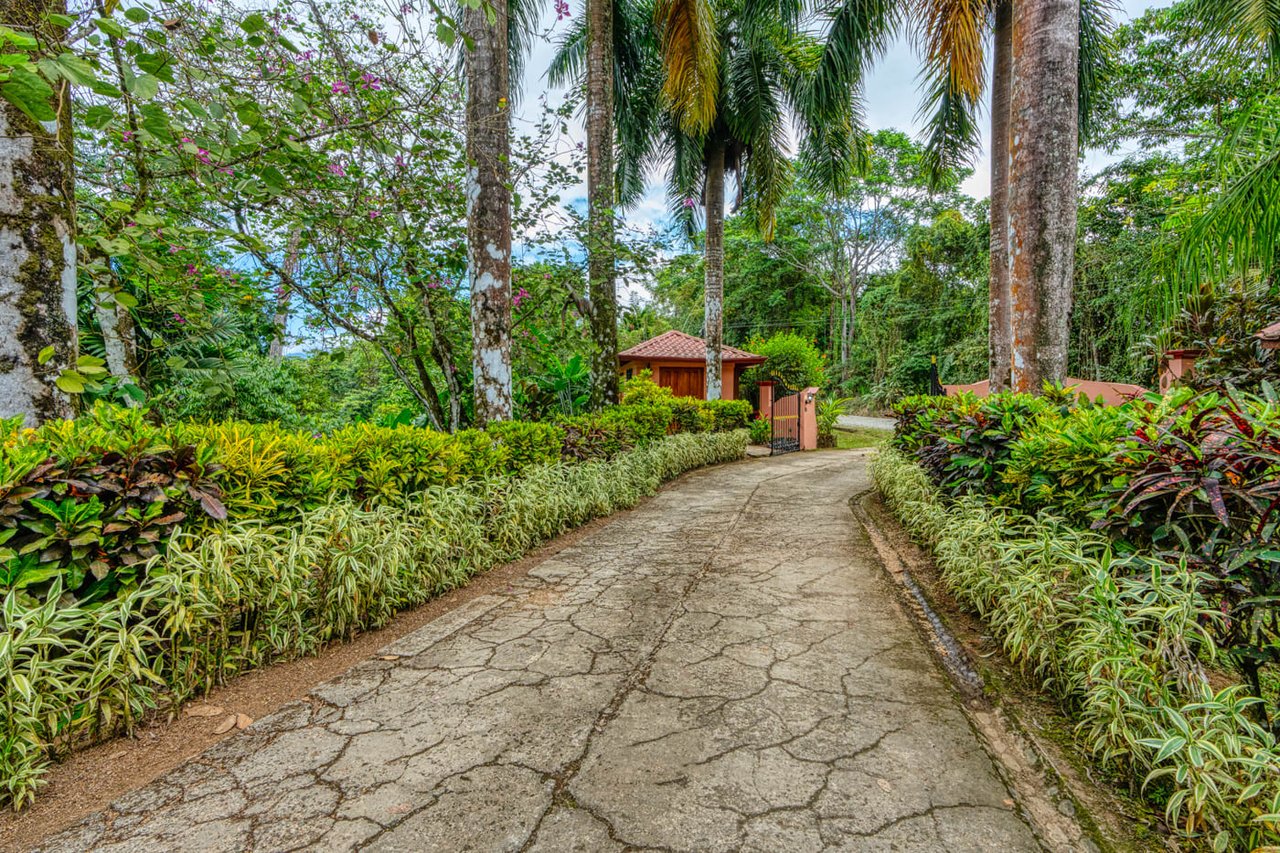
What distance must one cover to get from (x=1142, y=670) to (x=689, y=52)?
10155 millimetres

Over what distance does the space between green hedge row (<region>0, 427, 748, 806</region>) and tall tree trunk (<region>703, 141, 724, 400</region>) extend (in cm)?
923

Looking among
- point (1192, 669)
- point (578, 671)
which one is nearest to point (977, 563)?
point (1192, 669)

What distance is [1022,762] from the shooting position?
2.06 meters

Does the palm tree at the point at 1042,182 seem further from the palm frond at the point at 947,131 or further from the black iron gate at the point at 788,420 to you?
the black iron gate at the point at 788,420

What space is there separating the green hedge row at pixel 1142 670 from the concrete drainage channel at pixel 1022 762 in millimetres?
195

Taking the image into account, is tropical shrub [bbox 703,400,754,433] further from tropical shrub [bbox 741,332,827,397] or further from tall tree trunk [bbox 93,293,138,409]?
tall tree trunk [bbox 93,293,138,409]

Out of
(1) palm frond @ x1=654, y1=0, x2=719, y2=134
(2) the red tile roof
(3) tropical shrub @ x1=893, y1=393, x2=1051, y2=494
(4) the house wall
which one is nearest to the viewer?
(3) tropical shrub @ x1=893, y1=393, x2=1051, y2=494

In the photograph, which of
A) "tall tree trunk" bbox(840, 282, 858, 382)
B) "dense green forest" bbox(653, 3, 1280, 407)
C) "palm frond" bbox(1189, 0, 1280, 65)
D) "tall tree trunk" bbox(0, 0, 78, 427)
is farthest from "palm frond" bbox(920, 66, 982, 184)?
"tall tree trunk" bbox(840, 282, 858, 382)

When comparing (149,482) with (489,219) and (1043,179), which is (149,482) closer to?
(489,219)

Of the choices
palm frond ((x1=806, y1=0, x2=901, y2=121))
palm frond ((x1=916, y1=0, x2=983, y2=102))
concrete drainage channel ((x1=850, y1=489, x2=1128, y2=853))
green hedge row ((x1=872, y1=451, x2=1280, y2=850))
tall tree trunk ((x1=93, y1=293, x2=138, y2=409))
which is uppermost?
palm frond ((x1=806, y1=0, x2=901, y2=121))

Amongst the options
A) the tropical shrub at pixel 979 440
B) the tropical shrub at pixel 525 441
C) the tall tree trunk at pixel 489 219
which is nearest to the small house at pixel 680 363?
the tropical shrub at pixel 525 441

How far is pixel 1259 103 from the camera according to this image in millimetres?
4453

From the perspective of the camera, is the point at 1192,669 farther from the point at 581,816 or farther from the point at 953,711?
the point at 581,816

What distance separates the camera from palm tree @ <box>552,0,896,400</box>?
A: 864 centimetres
